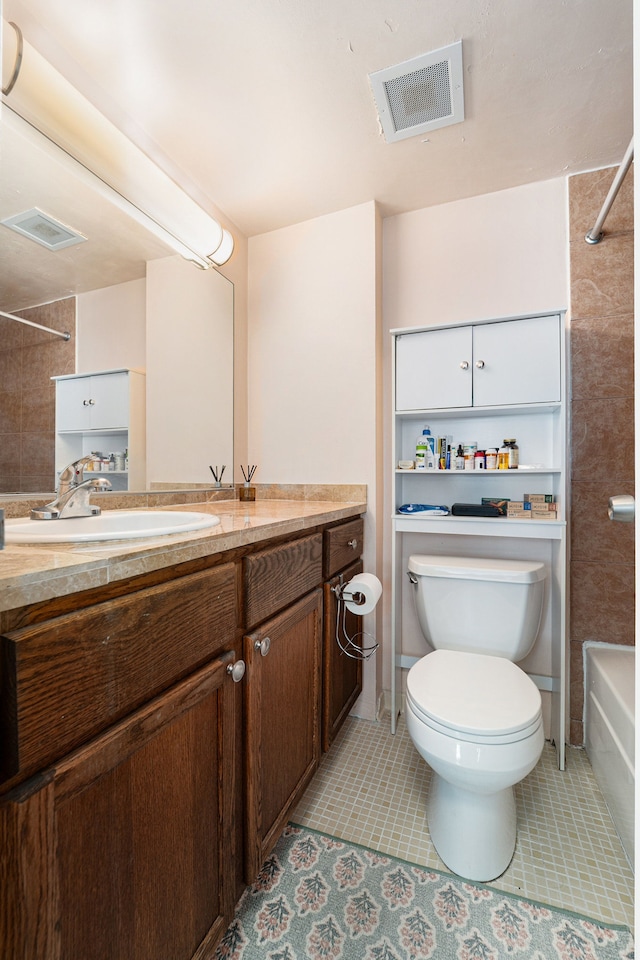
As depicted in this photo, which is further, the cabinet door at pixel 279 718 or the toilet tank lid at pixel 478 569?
the toilet tank lid at pixel 478 569

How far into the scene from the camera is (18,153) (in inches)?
42.5

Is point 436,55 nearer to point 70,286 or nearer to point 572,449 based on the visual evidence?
point 70,286

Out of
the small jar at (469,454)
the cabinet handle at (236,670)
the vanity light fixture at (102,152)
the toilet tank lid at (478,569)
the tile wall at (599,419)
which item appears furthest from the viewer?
the small jar at (469,454)

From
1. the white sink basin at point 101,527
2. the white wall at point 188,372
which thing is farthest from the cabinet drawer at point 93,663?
the white wall at point 188,372

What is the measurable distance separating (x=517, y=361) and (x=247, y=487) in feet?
4.23

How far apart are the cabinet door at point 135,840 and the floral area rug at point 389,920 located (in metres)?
0.24

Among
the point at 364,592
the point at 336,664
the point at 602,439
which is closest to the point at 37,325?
the point at 364,592

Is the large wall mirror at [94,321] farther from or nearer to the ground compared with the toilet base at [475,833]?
Answer: farther from the ground

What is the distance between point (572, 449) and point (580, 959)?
1.45m

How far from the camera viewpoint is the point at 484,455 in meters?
1.72

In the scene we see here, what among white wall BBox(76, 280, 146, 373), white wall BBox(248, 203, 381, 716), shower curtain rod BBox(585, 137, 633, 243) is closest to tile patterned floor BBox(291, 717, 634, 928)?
white wall BBox(248, 203, 381, 716)

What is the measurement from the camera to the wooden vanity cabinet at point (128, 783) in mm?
484

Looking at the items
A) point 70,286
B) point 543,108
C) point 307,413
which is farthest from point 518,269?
point 70,286

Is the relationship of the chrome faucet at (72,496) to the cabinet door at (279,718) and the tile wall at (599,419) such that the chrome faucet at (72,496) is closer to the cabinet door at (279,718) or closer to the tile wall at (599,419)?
the cabinet door at (279,718)
